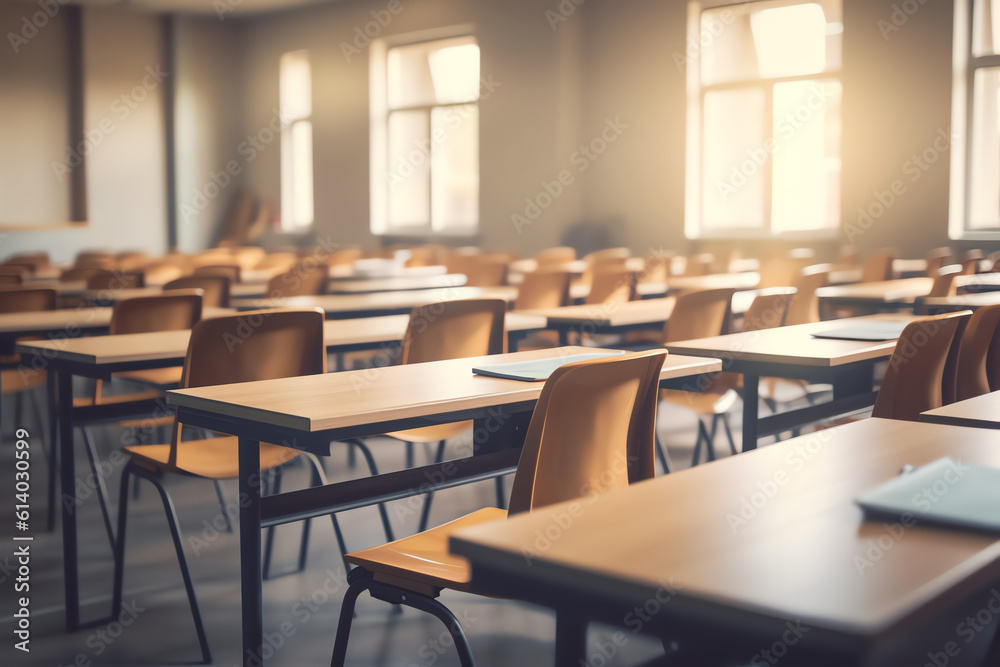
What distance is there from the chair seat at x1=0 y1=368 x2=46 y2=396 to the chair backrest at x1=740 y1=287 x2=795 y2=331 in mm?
2888

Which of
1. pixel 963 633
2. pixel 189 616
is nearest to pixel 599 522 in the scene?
pixel 963 633

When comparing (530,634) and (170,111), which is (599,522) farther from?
(170,111)

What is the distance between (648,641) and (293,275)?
10.4ft

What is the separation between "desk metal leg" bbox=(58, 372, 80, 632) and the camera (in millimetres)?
2611

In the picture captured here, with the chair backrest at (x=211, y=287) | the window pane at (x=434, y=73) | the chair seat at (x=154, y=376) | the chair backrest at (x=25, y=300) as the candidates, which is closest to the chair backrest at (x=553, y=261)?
the chair backrest at (x=211, y=287)

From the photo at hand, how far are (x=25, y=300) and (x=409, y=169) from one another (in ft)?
28.1

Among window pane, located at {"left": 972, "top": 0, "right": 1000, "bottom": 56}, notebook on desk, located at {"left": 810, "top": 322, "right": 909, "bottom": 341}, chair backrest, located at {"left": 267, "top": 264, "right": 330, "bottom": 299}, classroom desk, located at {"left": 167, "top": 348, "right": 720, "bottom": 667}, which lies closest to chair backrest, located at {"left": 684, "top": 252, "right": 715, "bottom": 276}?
chair backrest, located at {"left": 267, "top": 264, "right": 330, "bottom": 299}

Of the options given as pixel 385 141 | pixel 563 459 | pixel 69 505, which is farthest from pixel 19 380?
pixel 385 141

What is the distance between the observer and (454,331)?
303 cm

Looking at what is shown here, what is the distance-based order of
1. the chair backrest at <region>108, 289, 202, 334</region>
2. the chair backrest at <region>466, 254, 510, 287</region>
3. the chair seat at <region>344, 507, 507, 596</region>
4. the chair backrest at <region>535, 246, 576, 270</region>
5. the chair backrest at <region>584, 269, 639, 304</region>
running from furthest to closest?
the chair backrest at <region>535, 246, 576, 270</region> → the chair backrest at <region>466, 254, 510, 287</region> → the chair backrest at <region>584, 269, 639, 304</region> → the chair backrest at <region>108, 289, 202, 334</region> → the chair seat at <region>344, 507, 507, 596</region>

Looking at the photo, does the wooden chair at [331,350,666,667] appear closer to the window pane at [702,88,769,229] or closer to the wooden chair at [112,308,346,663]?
the wooden chair at [112,308,346,663]

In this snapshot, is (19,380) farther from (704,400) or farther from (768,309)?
(768,309)

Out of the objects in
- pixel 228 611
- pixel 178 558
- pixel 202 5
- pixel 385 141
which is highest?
pixel 202 5

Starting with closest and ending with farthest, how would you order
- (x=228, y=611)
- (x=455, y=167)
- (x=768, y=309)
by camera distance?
(x=228, y=611) < (x=768, y=309) < (x=455, y=167)
